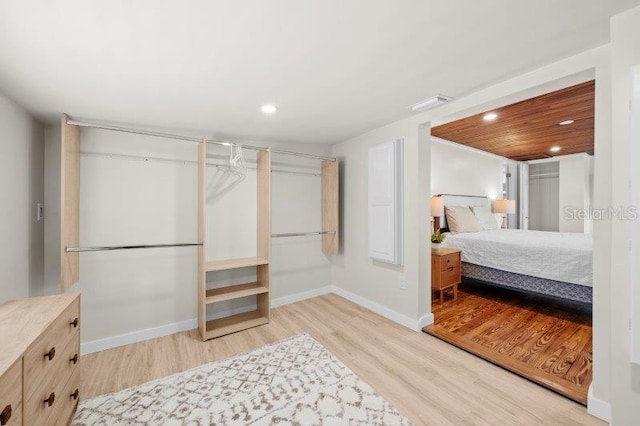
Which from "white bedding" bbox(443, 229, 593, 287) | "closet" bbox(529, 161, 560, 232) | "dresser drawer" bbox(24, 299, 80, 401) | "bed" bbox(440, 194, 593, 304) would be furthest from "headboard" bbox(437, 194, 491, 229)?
"dresser drawer" bbox(24, 299, 80, 401)

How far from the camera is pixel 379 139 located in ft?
9.95

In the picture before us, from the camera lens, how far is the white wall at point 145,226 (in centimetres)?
241

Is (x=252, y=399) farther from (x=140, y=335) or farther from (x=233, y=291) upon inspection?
(x=140, y=335)

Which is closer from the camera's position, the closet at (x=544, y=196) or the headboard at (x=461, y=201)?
the headboard at (x=461, y=201)

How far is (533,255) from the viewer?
3.19 metres

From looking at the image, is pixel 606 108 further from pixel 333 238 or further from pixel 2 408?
pixel 2 408

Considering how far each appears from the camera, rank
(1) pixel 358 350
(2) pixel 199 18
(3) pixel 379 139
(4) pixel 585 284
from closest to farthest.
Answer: (2) pixel 199 18 < (1) pixel 358 350 < (4) pixel 585 284 < (3) pixel 379 139

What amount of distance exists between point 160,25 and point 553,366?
3.33m

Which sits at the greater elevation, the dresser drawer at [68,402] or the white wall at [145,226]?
the white wall at [145,226]

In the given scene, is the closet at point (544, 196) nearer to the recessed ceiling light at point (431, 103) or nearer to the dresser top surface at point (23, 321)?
the recessed ceiling light at point (431, 103)

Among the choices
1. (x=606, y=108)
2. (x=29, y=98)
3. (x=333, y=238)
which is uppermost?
(x=29, y=98)

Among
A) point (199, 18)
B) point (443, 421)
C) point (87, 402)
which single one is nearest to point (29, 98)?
point (199, 18)

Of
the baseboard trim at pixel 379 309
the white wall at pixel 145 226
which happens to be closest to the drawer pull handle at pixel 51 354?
the white wall at pixel 145 226

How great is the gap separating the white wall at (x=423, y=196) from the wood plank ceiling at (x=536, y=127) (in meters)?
1.06
